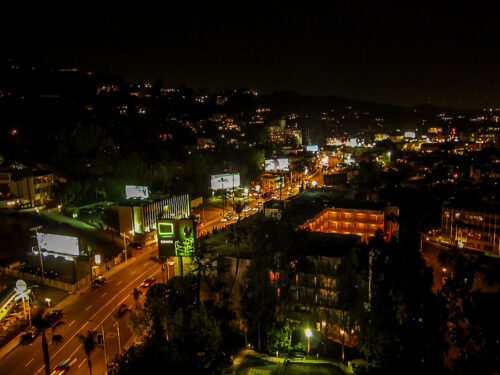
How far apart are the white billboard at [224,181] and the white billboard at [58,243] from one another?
74.2 ft

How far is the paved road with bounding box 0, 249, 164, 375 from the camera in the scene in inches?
569

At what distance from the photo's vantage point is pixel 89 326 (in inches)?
670

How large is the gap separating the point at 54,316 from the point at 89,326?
1.94 m

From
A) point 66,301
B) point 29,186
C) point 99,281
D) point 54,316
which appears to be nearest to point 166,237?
point 54,316

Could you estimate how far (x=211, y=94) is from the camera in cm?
10925

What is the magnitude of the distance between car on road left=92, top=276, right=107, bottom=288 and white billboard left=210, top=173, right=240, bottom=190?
23090 mm

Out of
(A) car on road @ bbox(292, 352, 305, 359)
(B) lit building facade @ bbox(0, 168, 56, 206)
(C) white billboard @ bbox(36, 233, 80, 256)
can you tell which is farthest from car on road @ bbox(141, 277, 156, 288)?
(B) lit building facade @ bbox(0, 168, 56, 206)

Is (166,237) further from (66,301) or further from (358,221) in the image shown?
(358,221)

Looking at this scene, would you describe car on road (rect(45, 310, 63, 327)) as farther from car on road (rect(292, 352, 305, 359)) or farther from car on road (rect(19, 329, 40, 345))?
car on road (rect(292, 352, 305, 359))

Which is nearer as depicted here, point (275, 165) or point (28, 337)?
point (28, 337)

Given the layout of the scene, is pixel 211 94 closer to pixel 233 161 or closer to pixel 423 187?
pixel 233 161

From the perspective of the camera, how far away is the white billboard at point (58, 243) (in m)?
22.4

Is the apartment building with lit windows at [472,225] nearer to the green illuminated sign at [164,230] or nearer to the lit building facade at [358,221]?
the lit building facade at [358,221]

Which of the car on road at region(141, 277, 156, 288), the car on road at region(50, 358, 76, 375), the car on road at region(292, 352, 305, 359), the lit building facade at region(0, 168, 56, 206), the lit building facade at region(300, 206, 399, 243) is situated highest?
the lit building facade at region(0, 168, 56, 206)
